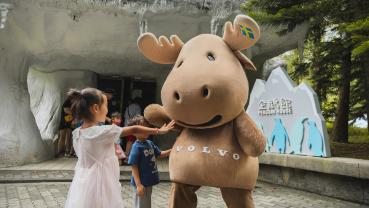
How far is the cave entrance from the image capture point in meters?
10.9

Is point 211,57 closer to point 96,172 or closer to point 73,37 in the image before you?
point 96,172

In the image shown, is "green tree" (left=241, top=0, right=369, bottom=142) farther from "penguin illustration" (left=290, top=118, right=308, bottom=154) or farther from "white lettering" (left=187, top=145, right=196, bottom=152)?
"white lettering" (left=187, top=145, right=196, bottom=152)

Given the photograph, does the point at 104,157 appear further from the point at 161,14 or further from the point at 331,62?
the point at 331,62

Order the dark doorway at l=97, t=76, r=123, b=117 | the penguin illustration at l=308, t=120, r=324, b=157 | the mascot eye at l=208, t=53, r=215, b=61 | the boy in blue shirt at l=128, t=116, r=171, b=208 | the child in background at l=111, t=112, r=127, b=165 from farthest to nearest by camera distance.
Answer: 1. the dark doorway at l=97, t=76, r=123, b=117
2. the penguin illustration at l=308, t=120, r=324, b=157
3. the child in background at l=111, t=112, r=127, b=165
4. the boy in blue shirt at l=128, t=116, r=171, b=208
5. the mascot eye at l=208, t=53, r=215, b=61

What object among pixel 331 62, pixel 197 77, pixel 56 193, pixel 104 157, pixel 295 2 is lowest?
pixel 56 193

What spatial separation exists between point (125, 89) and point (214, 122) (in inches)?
328

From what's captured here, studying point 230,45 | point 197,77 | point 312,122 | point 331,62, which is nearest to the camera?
point 197,77

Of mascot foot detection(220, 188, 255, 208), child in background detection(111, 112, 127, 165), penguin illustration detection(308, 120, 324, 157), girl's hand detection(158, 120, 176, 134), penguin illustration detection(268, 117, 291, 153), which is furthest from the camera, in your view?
penguin illustration detection(268, 117, 291, 153)

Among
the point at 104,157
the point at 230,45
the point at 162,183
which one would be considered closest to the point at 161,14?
the point at 162,183

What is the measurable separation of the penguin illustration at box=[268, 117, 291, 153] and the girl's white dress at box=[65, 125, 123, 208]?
4.06 meters

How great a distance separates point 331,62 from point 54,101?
771 cm

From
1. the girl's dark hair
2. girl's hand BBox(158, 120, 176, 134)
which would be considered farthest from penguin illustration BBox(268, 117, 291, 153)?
the girl's dark hair

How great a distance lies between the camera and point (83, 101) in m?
2.59

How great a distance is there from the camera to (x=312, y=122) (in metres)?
5.45
